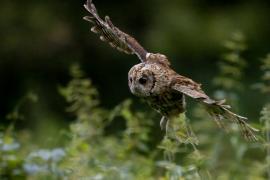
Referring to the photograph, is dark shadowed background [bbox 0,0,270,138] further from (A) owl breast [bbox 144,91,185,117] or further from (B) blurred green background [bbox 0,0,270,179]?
(A) owl breast [bbox 144,91,185,117]

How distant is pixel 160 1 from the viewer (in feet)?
37.0

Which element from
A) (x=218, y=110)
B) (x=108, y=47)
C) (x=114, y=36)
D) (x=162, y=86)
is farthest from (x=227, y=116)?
(x=108, y=47)

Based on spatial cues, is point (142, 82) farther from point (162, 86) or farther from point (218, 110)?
point (218, 110)

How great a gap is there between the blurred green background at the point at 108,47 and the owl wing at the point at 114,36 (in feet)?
17.4

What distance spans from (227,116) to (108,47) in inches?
285

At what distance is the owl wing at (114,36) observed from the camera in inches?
180

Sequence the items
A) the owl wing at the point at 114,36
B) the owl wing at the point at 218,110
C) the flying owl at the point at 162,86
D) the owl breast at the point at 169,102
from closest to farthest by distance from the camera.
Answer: the owl wing at the point at 218,110 < the flying owl at the point at 162,86 < the owl breast at the point at 169,102 < the owl wing at the point at 114,36

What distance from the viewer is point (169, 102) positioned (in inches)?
170

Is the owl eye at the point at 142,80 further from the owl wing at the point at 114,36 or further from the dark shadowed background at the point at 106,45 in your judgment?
the dark shadowed background at the point at 106,45

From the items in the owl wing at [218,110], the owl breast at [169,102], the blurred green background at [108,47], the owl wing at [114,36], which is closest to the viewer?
the owl wing at [218,110]

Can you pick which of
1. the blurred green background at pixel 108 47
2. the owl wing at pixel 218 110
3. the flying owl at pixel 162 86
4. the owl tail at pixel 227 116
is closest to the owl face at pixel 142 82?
the flying owl at pixel 162 86

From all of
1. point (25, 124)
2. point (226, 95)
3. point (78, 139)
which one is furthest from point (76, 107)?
Answer: point (25, 124)

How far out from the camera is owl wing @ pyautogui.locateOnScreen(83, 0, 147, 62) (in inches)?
180

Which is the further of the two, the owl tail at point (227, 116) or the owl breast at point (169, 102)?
the owl breast at point (169, 102)
